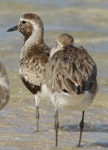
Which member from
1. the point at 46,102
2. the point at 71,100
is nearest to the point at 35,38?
the point at 46,102

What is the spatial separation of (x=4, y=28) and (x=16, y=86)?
4.06 meters

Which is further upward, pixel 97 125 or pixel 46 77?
pixel 46 77

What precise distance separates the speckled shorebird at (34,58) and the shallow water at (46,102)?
0.48 meters

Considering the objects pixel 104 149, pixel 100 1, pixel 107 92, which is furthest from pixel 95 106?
pixel 100 1

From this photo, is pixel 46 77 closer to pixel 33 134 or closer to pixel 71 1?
pixel 33 134

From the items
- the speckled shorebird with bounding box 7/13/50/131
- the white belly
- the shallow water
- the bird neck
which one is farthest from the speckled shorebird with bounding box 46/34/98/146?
the bird neck

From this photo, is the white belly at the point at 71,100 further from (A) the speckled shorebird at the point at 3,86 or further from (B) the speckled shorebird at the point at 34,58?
(B) the speckled shorebird at the point at 34,58

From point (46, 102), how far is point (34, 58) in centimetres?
160

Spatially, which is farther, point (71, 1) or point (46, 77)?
point (71, 1)

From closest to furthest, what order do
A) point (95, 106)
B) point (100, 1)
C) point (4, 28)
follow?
point (95, 106), point (4, 28), point (100, 1)

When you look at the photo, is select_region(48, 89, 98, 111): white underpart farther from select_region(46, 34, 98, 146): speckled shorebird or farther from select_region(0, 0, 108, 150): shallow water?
select_region(0, 0, 108, 150): shallow water

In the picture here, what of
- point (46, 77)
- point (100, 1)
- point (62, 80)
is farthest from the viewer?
point (100, 1)

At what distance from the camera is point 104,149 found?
873 centimetres

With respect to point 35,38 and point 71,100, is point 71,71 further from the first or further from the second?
point 35,38
